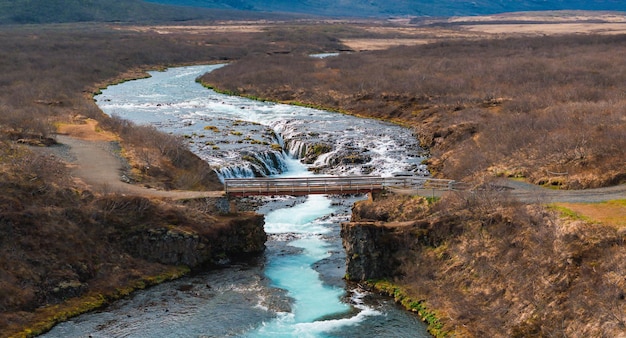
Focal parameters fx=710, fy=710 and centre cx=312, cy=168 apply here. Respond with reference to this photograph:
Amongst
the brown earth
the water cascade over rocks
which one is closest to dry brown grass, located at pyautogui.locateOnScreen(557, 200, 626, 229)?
the brown earth

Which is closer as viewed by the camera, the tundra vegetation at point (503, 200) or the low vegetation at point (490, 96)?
the tundra vegetation at point (503, 200)

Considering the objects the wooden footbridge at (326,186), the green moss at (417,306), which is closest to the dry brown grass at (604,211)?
the wooden footbridge at (326,186)

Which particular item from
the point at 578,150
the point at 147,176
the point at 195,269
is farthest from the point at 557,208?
the point at 147,176

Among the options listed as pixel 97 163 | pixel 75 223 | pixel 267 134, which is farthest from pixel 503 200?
pixel 267 134

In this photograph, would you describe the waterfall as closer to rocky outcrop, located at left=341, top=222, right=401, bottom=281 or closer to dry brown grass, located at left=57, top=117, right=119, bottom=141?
dry brown grass, located at left=57, top=117, right=119, bottom=141

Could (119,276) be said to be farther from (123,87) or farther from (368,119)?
(123,87)

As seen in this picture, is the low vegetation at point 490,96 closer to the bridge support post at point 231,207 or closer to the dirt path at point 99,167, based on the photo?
the bridge support post at point 231,207
